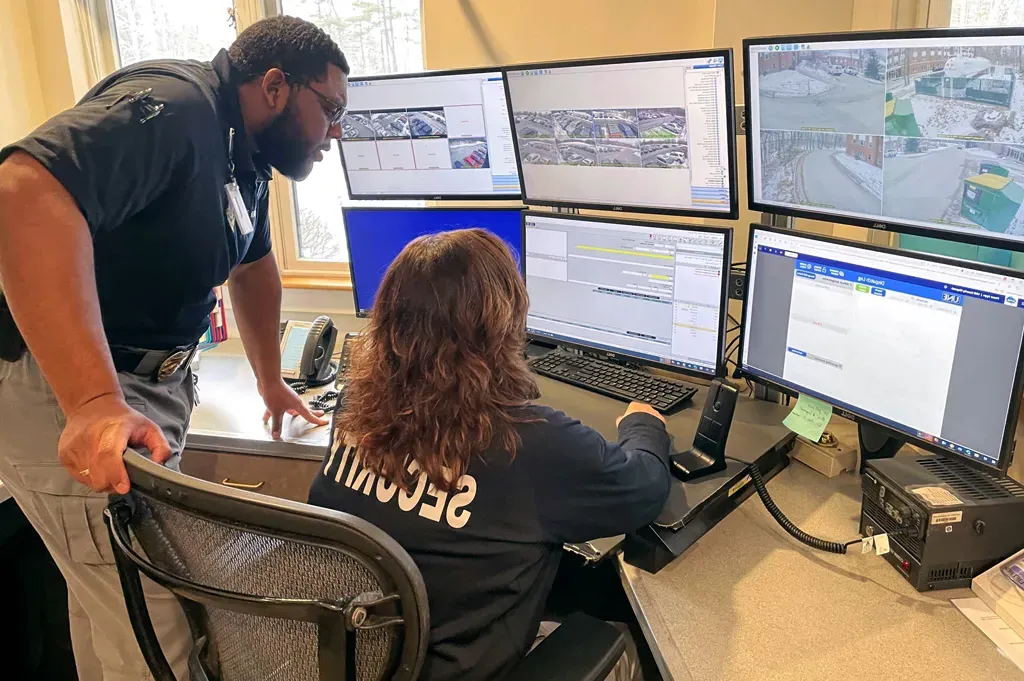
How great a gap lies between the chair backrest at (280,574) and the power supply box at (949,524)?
70cm

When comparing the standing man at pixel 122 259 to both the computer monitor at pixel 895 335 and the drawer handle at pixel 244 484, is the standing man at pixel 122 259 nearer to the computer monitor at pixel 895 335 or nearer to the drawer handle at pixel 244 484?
the drawer handle at pixel 244 484

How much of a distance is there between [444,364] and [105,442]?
0.41 m

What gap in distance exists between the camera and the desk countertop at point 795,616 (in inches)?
35.4

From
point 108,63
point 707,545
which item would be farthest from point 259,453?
point 108,63

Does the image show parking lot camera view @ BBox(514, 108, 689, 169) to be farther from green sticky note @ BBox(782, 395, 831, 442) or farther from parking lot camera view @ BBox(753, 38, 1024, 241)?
green sticky note @ BBox(782, 395, 831, 442)

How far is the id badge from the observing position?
4.32ft

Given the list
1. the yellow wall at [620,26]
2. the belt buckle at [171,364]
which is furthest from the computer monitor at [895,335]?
the belt buckle at [171,364]

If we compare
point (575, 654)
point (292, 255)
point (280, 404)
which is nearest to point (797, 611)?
point (575, 654)

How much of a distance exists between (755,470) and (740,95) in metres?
0.90

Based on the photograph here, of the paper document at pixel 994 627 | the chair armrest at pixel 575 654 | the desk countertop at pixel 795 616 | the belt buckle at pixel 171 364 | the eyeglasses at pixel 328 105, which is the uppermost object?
the eyeglasses at pixel 328 105

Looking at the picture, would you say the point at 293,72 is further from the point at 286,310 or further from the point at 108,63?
the point at 108,63

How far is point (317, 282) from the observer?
2320 millimetres

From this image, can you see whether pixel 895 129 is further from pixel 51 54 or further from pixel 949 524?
pixel 51 54

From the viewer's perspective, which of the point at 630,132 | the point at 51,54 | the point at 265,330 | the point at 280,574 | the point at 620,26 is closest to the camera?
the point at 280,574
